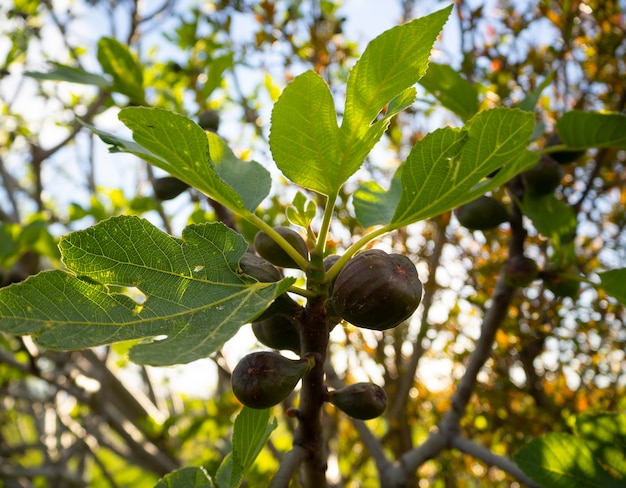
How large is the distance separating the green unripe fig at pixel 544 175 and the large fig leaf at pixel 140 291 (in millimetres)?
873

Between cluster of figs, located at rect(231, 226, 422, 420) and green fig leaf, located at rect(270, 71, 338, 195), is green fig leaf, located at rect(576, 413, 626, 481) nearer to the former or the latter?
cluster of figs, located at rect(231, 226, 422, 420)

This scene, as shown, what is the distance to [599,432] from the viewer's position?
122 centimetres

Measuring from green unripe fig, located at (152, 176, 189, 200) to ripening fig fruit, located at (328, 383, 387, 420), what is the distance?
78cm

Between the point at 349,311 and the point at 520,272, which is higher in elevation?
the point at 520,272

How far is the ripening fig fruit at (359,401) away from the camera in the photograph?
0.91 m

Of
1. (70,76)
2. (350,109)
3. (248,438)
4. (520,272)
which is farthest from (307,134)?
(70,76)

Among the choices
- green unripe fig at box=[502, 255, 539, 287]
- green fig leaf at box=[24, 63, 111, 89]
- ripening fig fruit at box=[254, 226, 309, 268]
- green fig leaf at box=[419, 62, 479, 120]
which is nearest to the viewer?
ripening fig fruit at box=[254, 226, 309, 268]

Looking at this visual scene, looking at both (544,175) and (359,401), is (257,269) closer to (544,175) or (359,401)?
(359,401)

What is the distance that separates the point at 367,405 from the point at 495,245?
1.92m

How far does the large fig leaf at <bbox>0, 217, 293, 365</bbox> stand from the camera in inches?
28.5

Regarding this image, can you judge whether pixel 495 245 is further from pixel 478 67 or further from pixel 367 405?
pixel 367 405

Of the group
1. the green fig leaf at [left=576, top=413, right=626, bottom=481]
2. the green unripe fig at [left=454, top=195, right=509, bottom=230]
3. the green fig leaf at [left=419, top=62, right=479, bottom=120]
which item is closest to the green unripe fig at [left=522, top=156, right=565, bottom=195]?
the green unripe fig at [left=454, top=195, right=509, bottom=230]

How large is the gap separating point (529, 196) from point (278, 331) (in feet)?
2.69

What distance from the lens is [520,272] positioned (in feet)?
4.50
